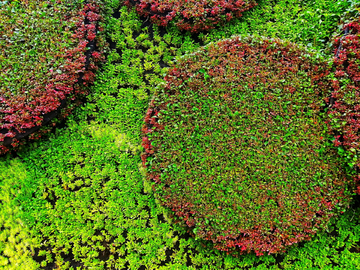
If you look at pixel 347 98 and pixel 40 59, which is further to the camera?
pixel 40 59

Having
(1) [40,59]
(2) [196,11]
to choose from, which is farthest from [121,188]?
(2) [196,11]

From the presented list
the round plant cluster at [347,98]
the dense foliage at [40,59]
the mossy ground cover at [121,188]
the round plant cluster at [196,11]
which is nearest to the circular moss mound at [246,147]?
the round plant cluster at [347,98]

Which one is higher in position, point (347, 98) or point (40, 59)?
point (40, 59)

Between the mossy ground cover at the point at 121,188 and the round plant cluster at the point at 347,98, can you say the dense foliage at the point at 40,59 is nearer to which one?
the mossy ground cover at the point at 121,188

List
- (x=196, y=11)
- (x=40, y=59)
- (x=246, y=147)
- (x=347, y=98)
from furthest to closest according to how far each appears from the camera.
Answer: (x=196, y=11), (x=40, y=59), (x=246, y=147), (x=347, y=98)

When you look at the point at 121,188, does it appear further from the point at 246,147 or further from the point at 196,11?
the point at 196,11

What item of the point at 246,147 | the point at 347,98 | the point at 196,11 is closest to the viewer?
the point at 347,98
